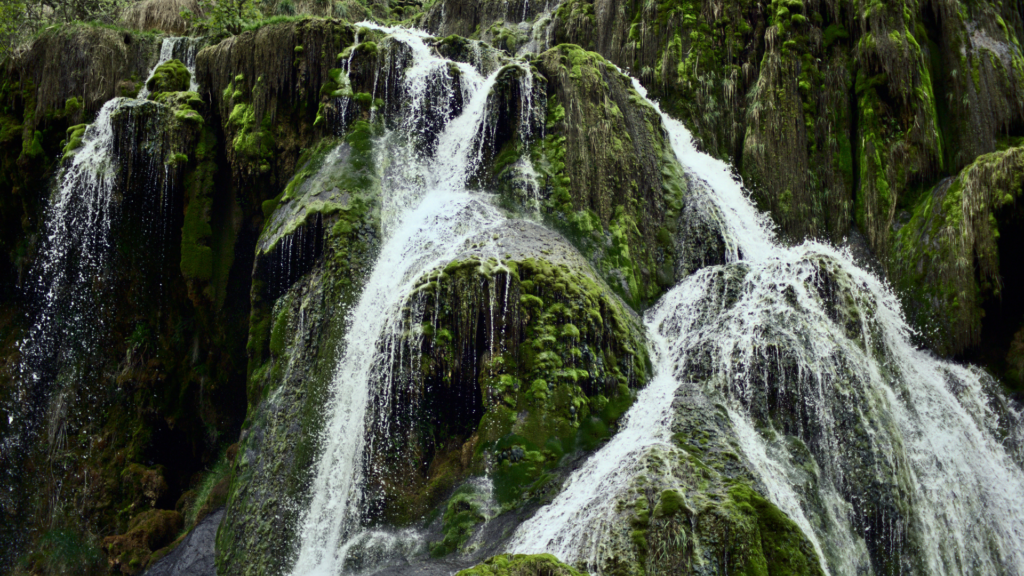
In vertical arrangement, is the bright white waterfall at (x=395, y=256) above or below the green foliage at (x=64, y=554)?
above

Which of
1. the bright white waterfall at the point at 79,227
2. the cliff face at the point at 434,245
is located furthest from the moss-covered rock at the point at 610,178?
the bright white waterfall at the point at 79,227

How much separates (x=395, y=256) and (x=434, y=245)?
723mm

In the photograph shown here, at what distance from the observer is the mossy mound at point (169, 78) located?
16.4 metres

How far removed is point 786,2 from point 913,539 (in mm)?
12835

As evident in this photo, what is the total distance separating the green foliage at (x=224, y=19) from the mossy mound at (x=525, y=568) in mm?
15325

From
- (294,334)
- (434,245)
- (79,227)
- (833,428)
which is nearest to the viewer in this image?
(833,428)

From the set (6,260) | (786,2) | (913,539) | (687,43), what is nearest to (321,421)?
(913,539)

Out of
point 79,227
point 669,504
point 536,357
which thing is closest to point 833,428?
point 669,504

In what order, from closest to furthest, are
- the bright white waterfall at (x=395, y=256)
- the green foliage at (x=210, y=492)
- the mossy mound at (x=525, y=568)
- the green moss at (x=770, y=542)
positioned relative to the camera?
the mossy mound at (x=525, y=568) < the green moss at (x=770, y=542) < the bright white waterfall at (x=395, y=256) < the green foliage at (x=210, y=492)

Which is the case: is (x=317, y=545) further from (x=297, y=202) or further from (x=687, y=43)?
(x=687, y=43)

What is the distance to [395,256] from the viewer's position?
511 inches

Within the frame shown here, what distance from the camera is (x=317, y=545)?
34.2 ft

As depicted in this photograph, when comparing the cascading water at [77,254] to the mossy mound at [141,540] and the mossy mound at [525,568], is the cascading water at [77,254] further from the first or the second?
the mossy mound at [525,568]

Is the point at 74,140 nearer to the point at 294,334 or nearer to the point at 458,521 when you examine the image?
the point at 294,334
